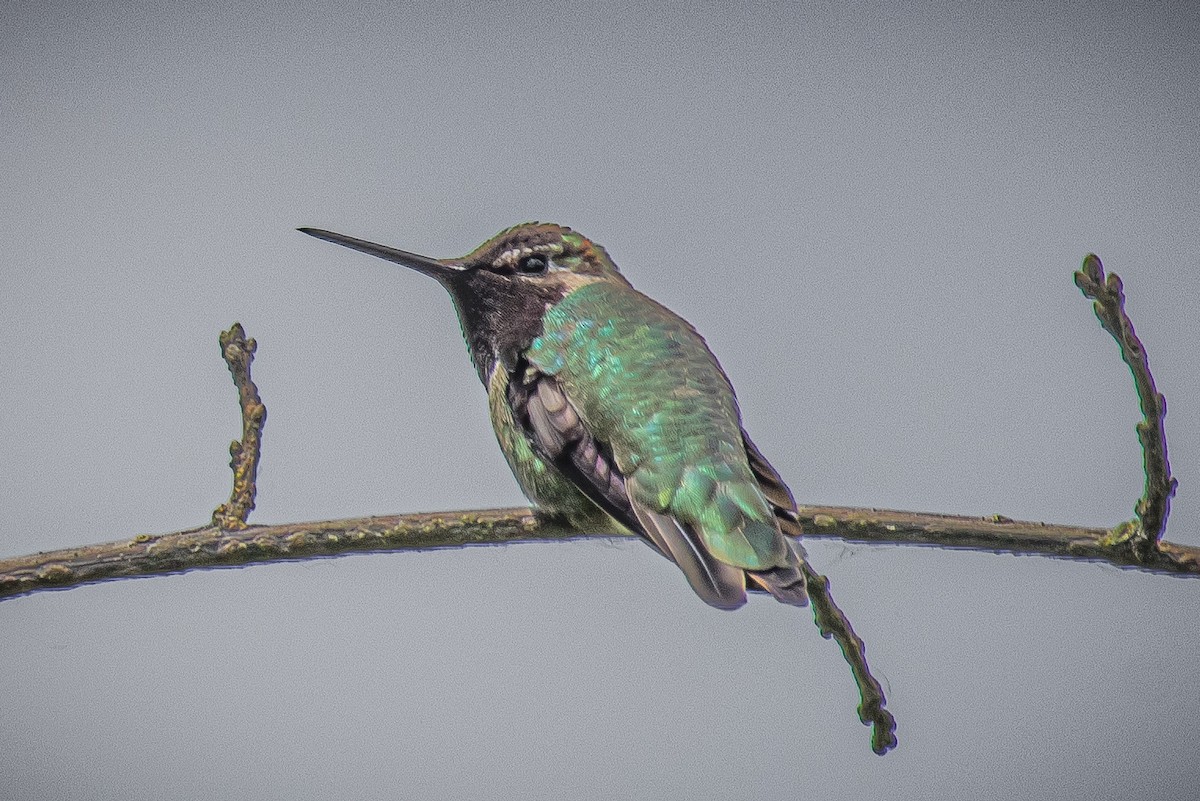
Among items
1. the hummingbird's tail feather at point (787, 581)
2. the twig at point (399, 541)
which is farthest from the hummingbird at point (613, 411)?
the twig at point (399, 541)

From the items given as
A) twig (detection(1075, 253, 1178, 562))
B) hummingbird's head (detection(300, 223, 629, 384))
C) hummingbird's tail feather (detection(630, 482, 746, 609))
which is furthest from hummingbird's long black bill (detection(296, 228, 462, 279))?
twig (detection(1075, 253, 1178, 562))

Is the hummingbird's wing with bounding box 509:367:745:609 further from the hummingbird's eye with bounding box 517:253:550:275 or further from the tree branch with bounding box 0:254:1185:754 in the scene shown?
the hummingbird's eye with bounding box 517:253:550:275

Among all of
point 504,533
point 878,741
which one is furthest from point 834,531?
point 504,533

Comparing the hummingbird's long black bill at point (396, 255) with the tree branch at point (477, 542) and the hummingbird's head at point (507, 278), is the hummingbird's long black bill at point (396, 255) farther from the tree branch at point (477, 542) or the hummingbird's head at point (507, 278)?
the tree branch at point (477, 542)

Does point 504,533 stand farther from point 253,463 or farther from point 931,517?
point 931,517

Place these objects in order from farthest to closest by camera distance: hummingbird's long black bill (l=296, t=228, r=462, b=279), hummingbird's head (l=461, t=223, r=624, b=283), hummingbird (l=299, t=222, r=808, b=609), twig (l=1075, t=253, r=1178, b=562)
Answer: hummingbird's head (l=461, t=223, r=624, b=283) → hummingbird's long black bill (l=296, t=228, r=462, b=279) → hummingbird (l=299, t=222, r=808, b=609) → twig (l=1075, t=253, r=1178, b=562)

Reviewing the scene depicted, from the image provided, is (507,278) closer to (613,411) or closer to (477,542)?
(613,411)

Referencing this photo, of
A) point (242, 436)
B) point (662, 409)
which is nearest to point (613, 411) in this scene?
point (662, 409)
